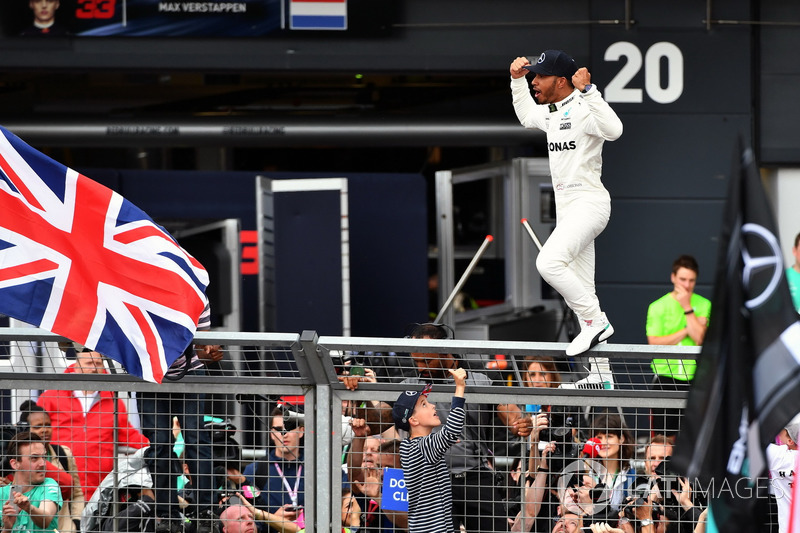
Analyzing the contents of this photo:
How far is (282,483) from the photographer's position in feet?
17.9

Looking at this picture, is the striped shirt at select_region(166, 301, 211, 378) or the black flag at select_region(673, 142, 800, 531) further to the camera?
the striped shirt at select_region(166, 301, 211, 378)

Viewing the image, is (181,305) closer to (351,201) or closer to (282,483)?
(282,483)

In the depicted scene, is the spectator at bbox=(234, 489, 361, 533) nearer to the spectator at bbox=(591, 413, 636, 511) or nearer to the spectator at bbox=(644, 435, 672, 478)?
the spectator at bbox=(591, 413, 636, 511)

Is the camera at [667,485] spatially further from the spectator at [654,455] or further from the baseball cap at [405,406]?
the baseball cap at [405,406]

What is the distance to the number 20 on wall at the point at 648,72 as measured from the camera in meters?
10.6

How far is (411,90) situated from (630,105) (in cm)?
264

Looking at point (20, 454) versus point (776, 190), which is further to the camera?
point (776, 190)

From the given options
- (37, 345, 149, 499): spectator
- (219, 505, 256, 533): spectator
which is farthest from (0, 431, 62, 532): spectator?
(219, 505, 256, 533): spectator

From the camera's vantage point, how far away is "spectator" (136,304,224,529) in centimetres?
539

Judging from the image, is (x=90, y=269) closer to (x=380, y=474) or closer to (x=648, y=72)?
(x=380, y=474)

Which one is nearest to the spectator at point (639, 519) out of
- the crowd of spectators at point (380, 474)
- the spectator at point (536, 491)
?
the crowd of spectators at point (380, 474)

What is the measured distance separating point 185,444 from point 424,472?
3.35ft

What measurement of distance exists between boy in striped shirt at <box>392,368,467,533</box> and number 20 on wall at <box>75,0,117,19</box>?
21.3ft

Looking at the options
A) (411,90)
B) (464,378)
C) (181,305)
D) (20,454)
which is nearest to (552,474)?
(464,378)
